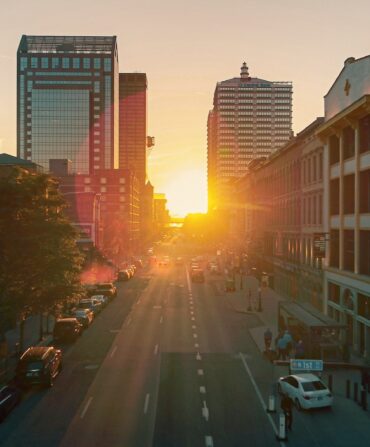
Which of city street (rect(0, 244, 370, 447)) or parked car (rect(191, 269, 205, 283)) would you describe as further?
parked car (rect(191, 269, 205, 283))

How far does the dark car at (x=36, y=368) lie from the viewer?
91.7 feet

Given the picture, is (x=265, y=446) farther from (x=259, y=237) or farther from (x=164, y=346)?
(x=259, y=237)

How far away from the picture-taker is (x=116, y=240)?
11962cm

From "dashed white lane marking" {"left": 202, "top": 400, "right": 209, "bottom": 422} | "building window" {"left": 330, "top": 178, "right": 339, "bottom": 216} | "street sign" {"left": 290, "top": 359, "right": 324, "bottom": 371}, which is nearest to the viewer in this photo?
"dashed white lane marking" {"left": 202, "top": 400, "right": 209, "bottom": 422}

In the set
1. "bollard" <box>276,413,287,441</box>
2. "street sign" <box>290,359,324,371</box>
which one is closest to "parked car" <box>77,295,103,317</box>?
"street sign" <box>290,359,324,371</box>

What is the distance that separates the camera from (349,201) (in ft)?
133

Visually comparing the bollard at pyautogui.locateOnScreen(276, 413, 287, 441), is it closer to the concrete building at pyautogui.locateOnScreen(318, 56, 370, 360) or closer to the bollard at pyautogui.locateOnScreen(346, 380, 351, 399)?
the bollard at pyautogui.locateOnScreen(346, 380, 351, 399)

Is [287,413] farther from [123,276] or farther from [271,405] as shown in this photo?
[123,276]

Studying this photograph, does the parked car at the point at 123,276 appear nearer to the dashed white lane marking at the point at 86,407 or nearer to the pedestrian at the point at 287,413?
the dashed white lane marking at the point at 86,407

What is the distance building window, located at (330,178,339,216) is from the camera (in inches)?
1709

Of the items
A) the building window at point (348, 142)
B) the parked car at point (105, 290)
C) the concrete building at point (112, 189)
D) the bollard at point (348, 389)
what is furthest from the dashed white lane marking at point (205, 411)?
the concrete building at point (112, 189)

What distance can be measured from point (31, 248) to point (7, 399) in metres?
9.78

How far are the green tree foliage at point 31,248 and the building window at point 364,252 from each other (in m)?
18.1

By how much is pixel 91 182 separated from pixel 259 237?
84366 mm
